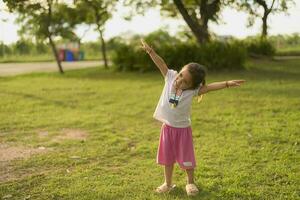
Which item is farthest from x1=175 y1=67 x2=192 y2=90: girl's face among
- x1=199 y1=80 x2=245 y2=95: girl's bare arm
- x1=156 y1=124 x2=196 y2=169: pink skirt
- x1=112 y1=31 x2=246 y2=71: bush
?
x1=112 y1=31 x2=246 y2=71: bush

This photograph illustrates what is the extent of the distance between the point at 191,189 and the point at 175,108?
2.70 ft

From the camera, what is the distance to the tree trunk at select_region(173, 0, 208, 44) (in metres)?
21.6

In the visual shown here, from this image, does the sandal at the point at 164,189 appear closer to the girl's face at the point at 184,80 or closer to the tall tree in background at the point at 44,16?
the girl's face at the point at 184,80

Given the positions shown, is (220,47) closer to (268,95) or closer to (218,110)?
(268,95)

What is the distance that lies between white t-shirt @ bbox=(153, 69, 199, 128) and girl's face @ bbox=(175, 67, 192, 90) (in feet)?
0.21

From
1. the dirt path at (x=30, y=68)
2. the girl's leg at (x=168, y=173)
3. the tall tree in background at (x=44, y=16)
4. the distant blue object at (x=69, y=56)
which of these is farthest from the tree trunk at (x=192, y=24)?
the distant blue object at (x=69, y=56)

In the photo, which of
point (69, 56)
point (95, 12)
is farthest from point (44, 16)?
point (69, 56)

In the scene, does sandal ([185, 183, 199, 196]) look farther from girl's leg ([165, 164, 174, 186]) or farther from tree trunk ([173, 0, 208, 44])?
tree trunk ([173, 0, 208, 44])

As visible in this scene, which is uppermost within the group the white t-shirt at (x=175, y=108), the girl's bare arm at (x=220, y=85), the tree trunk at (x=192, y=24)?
the tree trunk at (x=192, y=24)

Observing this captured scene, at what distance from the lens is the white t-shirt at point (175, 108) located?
4.56 metres

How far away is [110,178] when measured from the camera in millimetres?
5258

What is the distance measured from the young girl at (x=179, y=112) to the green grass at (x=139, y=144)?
12.7 inches

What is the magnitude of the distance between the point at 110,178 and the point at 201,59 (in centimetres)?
1456

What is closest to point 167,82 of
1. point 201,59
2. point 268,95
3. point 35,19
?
point 268,95
